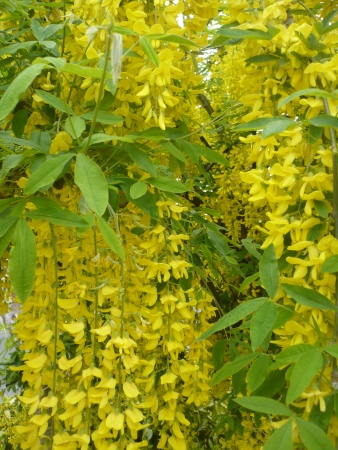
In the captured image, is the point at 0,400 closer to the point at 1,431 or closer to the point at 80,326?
the point at 1,431

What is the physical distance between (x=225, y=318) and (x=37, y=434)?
1.49 feet

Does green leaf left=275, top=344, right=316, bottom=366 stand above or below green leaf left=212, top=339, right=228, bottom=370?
above

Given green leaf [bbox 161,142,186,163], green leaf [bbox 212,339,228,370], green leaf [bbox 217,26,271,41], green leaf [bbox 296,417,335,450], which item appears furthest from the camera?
green leaf [bbox 212,339,228,370]

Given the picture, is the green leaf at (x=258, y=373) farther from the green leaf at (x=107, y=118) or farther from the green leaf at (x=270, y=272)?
the green leaf at (x=107, y=118)

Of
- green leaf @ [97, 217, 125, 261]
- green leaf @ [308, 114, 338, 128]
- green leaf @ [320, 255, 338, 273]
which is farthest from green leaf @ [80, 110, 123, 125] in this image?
green leaf @ [320, 255, 338, 273]

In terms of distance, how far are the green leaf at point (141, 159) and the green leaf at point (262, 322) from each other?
0.39m

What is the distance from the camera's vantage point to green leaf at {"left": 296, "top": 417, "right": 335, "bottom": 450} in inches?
27.5

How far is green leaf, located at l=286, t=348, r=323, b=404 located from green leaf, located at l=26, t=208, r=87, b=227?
41 centimetres

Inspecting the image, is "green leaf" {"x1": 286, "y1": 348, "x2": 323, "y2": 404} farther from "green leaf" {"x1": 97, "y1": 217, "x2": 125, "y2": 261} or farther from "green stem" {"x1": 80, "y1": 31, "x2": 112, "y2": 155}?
"green stem" {"x1": 80, "y1": 31, "x2": 112, "y2": 155}

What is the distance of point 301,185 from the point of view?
3.07ft

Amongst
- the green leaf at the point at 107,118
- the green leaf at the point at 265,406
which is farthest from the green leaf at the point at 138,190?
the green leaf at the point at 265,406

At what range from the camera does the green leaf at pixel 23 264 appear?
859mm

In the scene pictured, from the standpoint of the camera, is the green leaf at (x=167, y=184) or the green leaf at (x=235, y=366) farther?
Answer: the green leaf at (x=167, y=184)

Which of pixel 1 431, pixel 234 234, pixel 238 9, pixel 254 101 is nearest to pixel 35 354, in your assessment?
pixel 254 101
